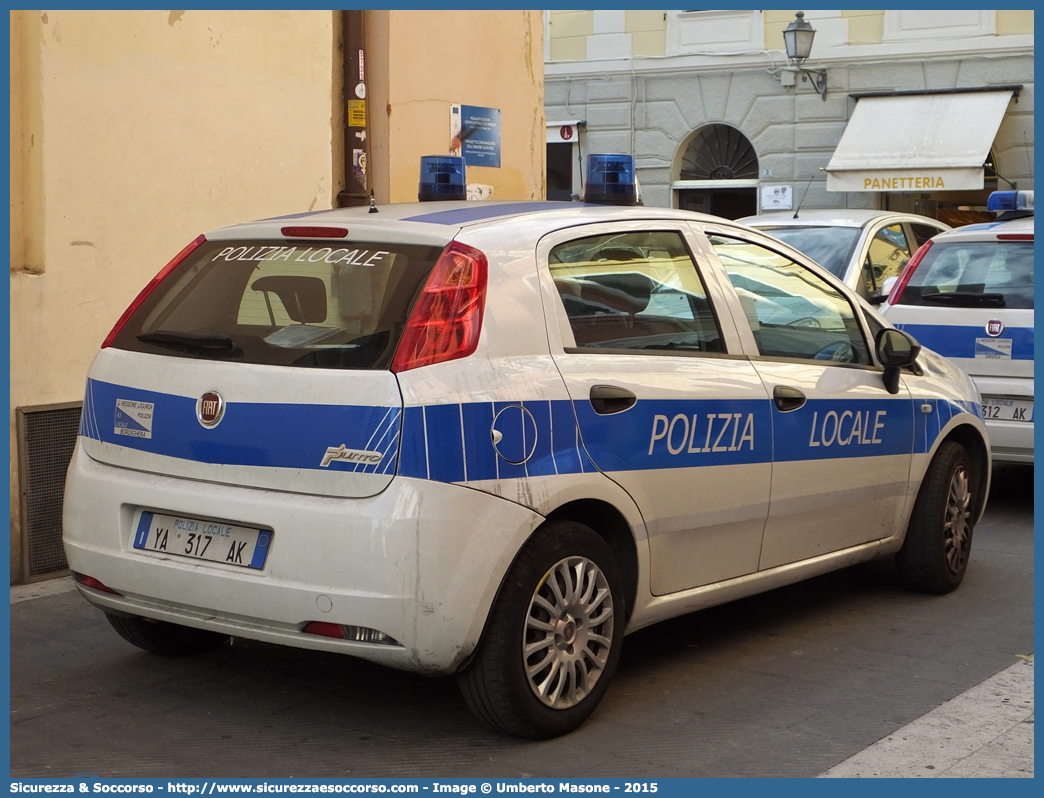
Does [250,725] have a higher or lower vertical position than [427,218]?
lower

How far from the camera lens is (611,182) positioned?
5512mm

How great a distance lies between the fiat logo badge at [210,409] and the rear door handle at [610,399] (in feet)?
3.63

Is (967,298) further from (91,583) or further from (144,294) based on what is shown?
(91,583)

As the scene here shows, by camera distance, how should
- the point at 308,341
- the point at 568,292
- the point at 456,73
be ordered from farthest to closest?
the point at 456,73, the point at 568,292, the point at 308,341

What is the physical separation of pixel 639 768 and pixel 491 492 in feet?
2.93

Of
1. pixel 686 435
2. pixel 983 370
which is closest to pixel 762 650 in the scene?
pixel 686 435

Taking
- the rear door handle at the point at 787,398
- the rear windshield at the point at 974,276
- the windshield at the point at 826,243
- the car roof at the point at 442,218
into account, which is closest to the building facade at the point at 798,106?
the windshield at the point at 826,243

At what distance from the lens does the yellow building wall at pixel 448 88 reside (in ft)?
31.7

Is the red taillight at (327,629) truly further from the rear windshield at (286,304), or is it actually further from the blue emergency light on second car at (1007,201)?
the blue emergency light on second car at (1007,201)

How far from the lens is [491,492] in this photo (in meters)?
4.07

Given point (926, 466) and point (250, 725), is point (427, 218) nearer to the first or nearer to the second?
point (250, 725)

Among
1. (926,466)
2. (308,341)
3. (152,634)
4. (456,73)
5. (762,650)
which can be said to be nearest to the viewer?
(308,341)

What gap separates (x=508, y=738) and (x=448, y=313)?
1281mm

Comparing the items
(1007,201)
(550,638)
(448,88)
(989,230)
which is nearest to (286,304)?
(550,638)
